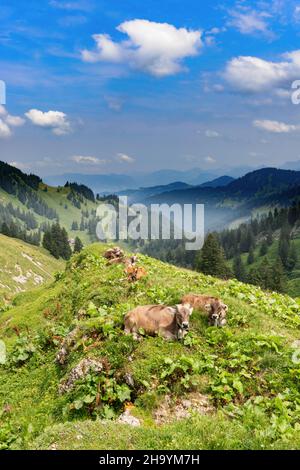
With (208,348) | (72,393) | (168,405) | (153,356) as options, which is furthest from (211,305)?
(72,393)

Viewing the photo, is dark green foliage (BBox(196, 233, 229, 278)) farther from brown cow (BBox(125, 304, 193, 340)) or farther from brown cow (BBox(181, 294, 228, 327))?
brown cow (BBox(125, 304, 193, 340))

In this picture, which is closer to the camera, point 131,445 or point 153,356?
point 131,445

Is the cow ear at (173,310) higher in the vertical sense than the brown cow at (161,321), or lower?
higher

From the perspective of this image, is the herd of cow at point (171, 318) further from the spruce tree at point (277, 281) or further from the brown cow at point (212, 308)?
the spruce tree at point (277, 281)

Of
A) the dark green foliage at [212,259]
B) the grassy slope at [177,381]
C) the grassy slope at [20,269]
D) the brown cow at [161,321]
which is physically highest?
the brown cow at [161,321]

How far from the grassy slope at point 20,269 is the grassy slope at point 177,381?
13991cm

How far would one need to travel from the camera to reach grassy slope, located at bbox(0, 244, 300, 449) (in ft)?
33.2

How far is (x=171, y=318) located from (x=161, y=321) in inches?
16.1

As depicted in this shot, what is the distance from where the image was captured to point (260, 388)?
41.3 feet

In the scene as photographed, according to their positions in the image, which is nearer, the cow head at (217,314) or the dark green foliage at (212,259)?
the cow head at (217,314)

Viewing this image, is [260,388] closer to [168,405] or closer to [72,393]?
[168,405]

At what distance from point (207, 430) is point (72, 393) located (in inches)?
221

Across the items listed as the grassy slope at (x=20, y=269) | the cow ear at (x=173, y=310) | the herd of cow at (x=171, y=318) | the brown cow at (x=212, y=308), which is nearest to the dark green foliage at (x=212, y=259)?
the brown cow at (x=212, y=308)

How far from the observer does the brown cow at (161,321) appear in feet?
49.1
